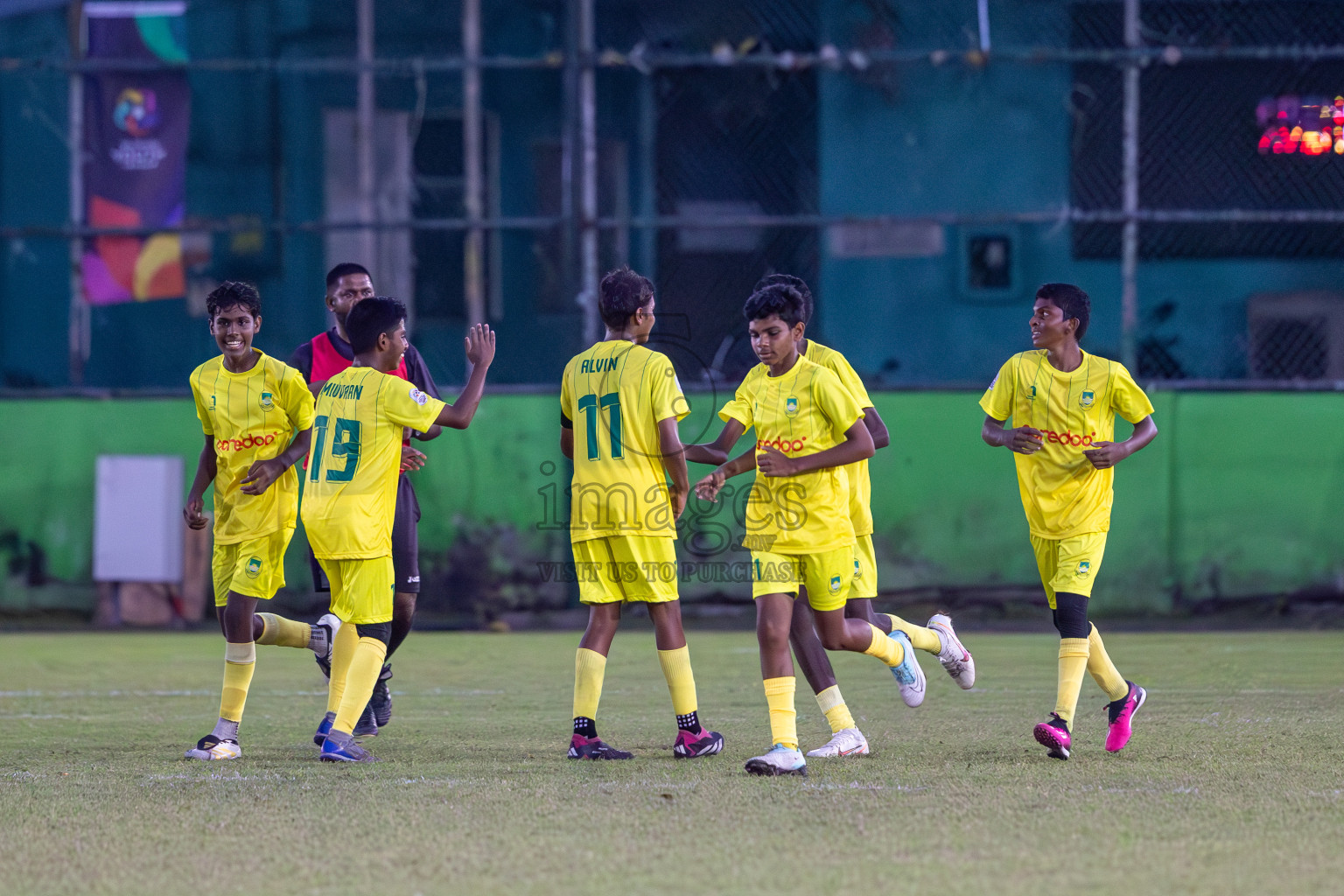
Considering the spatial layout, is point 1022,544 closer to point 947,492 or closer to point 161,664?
point 947,492

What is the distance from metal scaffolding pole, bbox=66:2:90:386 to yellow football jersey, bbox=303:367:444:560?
7.88m

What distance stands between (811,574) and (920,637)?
112 centimetres

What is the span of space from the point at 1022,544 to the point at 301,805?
336 inches

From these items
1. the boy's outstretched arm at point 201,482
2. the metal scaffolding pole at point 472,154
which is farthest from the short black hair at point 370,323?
the metal scaffolding pole at point 472,154

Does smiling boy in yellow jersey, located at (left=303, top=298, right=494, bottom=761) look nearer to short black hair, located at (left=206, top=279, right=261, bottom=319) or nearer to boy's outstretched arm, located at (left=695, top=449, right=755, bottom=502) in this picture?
short black hair, located at (left=206, top=279, right=261, bottom=319)

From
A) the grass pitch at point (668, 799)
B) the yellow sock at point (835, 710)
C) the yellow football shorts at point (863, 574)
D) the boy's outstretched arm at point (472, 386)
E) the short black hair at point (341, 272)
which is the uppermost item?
the short black hair at point (341, 272)

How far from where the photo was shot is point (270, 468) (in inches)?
247

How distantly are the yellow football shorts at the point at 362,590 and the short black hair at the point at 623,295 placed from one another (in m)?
1.30

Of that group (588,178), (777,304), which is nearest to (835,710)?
(777,304)

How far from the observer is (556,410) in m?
12.8

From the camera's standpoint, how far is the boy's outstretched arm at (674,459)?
19.4 ft

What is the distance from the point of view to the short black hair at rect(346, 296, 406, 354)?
6160 mm

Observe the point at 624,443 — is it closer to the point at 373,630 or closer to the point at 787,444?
the point at 787,444

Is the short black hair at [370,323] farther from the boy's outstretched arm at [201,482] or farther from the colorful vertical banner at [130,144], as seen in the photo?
the colorful vertical banner at [130,144]
